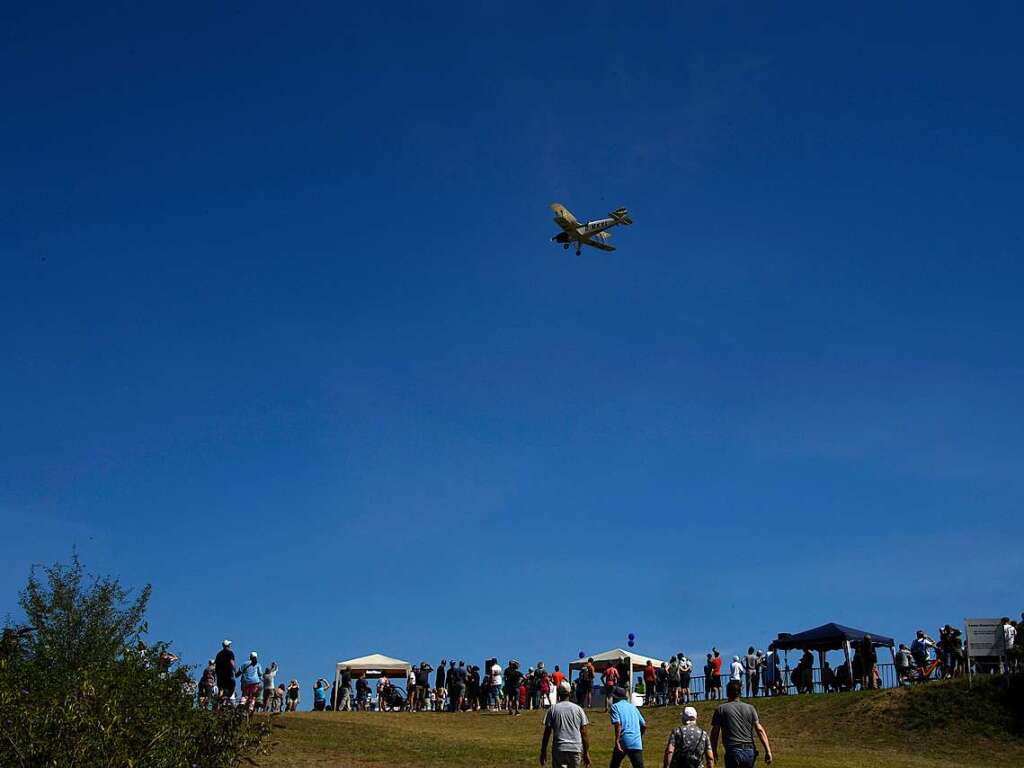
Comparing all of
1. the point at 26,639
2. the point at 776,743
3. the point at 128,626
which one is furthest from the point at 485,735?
the point at 26,639

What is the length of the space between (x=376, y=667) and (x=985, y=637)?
21.8 meters

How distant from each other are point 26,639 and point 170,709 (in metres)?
12.9

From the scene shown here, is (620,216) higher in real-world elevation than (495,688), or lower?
higher

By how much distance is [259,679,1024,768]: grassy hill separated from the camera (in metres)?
23.6

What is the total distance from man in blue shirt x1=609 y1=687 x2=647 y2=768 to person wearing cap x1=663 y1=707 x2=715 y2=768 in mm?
1667

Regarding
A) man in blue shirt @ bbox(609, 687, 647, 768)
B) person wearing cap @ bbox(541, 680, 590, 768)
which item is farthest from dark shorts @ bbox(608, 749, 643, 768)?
person wearing cap @ bbox(541, 680, 590, 768)

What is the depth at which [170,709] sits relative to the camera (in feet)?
51.6

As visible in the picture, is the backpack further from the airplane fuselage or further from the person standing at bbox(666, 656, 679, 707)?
the airplane fuselage

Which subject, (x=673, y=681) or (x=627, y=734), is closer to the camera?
(x=627, y=734)

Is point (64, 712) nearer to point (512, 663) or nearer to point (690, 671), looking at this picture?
point (512, 663)

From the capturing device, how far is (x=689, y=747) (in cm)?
1390

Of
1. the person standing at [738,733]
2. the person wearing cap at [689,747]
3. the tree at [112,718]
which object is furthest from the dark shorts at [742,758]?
the tree at [112,718]

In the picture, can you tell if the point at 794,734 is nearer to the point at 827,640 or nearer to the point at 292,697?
the point at 827,640

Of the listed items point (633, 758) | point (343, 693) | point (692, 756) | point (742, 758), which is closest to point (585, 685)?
point (343, 693)
